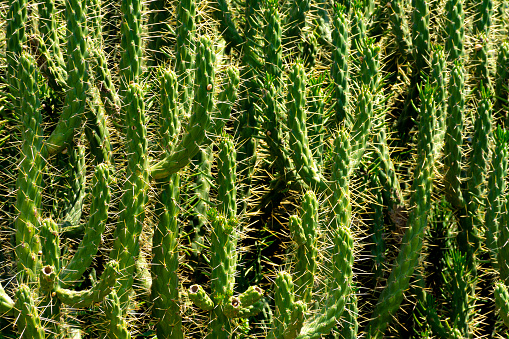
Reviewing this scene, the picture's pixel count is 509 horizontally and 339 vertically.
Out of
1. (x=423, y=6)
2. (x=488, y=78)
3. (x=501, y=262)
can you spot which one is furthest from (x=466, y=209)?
(x=423, y=6)

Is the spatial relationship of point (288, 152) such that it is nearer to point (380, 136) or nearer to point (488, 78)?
point (380, 136)

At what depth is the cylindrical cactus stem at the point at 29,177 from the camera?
107 inches

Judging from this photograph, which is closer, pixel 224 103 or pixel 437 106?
pixel 224 103

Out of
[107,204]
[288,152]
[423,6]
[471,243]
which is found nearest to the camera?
[107,204]

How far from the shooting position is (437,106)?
3.42m

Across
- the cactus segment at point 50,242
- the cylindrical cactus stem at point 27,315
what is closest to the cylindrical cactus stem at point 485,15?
the cactus segment at point 50,242

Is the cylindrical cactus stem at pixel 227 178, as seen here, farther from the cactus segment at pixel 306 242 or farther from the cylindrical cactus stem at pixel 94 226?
the cylindrical cactus stem at pixel 94 226

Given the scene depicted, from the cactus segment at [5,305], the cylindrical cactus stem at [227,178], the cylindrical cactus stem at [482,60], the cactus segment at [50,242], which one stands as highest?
the cylindrical cactus stem at [482,60]

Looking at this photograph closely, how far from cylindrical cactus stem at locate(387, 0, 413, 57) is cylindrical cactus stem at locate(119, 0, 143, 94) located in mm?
1891

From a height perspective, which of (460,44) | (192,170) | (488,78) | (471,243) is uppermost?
(460,44)

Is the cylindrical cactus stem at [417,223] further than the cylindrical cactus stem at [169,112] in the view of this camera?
Yes

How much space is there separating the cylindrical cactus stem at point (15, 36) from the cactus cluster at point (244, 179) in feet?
0.04

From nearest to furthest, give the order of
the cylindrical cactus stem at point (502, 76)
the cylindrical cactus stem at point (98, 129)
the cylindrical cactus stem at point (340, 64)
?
the cylindrical cactus stem at point (98, 129) → the cylindrical cactus stem at point (340, 64) → the cylindrical cactus stem at point (502, 76)

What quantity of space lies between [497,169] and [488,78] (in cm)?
112
